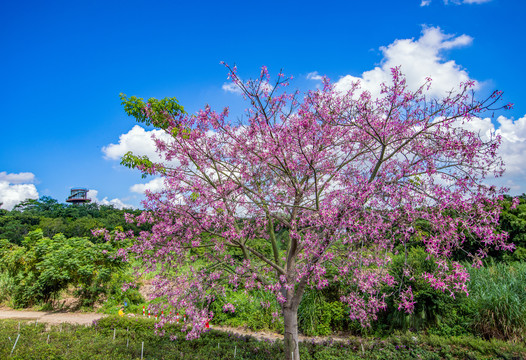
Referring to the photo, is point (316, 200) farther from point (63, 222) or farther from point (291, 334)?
point (63, 222)

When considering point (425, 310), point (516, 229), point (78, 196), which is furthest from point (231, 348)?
point (78, 196)

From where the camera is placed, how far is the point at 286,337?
5.16 meters

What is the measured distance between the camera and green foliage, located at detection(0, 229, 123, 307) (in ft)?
37.6

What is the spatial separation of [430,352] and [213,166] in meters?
4.85

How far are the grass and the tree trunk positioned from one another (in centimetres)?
67

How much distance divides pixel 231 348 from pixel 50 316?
25.8 ft

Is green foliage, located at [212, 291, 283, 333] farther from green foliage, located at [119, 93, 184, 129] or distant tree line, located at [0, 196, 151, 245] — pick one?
distant tree line, located at [0, 196, 151, 245]

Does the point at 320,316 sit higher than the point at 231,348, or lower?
higher

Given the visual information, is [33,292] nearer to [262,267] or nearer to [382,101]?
[262,267]

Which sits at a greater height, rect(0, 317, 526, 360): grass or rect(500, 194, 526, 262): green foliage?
rect(500, 194, 526, 262): green foliage

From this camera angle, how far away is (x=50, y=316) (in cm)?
1084

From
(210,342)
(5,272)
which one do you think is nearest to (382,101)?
(210,342)

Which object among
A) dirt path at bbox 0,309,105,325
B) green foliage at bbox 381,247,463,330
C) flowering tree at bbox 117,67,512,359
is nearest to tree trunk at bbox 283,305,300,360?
flowering tree at bbox 117,67,512,359

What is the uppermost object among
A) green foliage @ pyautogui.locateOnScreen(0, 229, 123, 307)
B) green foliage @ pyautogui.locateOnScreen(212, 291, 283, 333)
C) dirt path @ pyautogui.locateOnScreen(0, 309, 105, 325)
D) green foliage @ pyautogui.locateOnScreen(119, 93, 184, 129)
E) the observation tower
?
the observation tower
